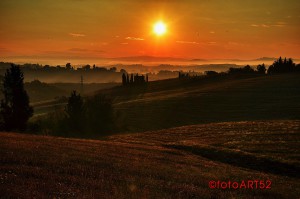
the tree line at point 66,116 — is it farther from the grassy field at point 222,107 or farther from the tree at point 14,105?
the grassy field at point 222,107

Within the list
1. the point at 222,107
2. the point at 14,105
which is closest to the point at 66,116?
the point at 14,105

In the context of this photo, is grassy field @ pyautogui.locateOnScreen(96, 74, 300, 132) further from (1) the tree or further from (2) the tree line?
(1) the tree

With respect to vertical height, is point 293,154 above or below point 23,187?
below

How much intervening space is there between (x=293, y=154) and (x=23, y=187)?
3123 centimetres

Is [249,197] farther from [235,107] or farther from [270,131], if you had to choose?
[235,107]

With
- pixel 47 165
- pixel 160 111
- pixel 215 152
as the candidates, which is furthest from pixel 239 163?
pixel 160 111

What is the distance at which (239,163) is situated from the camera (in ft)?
114

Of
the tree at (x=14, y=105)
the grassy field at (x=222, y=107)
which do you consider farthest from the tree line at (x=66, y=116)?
the grassy field at (x=222, y=107)

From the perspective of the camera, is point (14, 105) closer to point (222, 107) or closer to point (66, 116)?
point (66, 116)

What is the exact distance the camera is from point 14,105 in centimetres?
6669

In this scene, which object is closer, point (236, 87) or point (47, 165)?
point (47, 165)

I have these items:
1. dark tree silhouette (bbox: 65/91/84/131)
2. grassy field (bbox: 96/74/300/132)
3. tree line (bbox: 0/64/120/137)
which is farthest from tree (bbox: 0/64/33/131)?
grassy field (bbox: 96/74/300/132)

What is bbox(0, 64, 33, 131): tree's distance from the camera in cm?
6638

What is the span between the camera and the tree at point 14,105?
6638 centimetres
